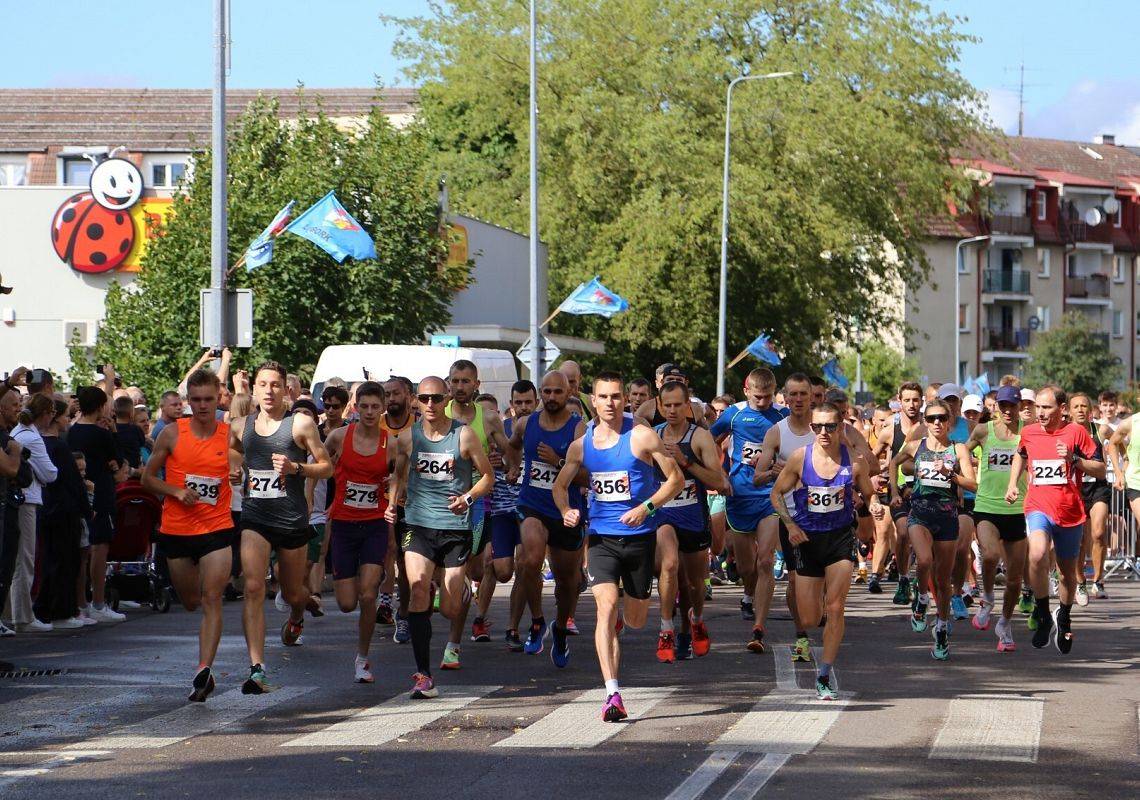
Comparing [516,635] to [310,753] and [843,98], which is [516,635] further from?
[843,98]

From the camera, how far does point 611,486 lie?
1064 centimetres

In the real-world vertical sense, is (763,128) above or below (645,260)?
above

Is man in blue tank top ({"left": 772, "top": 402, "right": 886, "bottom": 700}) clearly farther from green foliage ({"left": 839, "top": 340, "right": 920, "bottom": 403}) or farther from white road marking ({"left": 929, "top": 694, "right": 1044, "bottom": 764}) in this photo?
green foliage ({"left": 839, "top": 340, "right": 920, "bottom": 403})

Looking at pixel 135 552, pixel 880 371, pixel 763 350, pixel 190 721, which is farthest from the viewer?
pixel 880 371

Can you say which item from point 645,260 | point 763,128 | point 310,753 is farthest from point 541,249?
→ point 310,753

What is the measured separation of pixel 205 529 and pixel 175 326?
22.6 meters

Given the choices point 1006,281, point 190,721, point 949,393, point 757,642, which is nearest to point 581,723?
point 190,721

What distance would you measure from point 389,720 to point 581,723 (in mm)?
998

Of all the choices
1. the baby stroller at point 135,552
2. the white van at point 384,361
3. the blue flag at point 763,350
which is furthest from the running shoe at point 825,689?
the blue flag at point 763,350

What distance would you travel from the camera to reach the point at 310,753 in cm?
893

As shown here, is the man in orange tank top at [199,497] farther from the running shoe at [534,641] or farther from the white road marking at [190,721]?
the running shoe at [534,641]

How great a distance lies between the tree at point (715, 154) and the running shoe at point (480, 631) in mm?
30022

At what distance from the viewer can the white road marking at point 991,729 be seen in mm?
9039

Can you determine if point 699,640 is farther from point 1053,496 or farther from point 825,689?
point 1053,496
